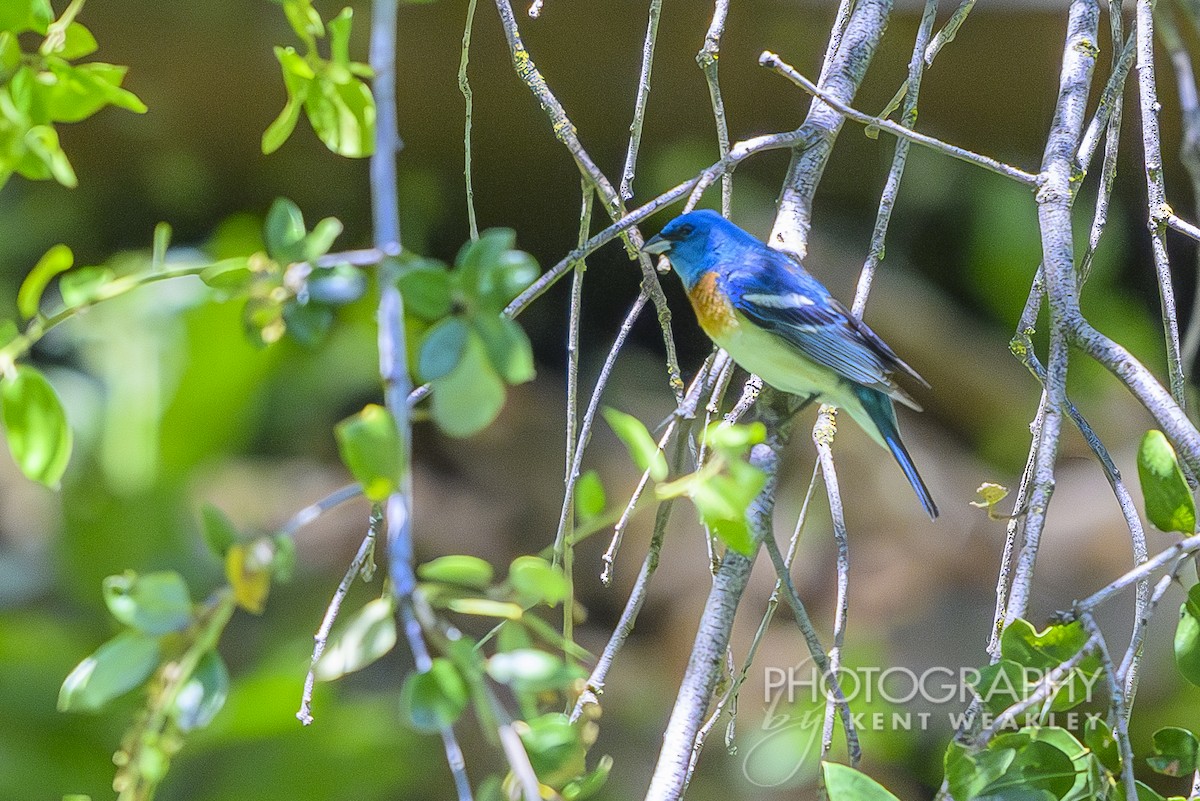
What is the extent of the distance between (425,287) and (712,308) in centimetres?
127

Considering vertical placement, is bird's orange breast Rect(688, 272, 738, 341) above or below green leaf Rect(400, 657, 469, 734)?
below

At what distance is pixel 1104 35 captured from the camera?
2.89 metres

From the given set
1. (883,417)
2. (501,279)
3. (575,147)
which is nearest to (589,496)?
(501,279)

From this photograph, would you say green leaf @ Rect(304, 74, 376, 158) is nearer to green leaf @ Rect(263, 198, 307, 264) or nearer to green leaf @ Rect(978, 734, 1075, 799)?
green leaf @ Rect(263, 198, 307, 264)

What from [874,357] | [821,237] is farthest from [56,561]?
[821,237]

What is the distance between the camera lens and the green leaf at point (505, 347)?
2.17ft

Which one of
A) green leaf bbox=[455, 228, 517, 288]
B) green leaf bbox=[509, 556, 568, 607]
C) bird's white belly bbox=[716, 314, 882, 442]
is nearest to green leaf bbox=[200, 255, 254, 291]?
green leaf bbox=[455, 228, 517, 288]

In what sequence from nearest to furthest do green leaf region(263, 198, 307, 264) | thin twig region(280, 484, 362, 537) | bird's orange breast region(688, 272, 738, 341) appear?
1. thin twig region(280, 484, 362, 537)
2. green leaf region(263, 198, 307, 264)
3. bird's orange breast region(688, 272, 738, 341)

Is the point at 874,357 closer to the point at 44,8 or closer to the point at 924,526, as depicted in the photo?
the point at 44,8

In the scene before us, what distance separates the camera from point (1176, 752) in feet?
3.26

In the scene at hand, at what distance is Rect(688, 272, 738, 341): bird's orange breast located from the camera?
71.2 inches

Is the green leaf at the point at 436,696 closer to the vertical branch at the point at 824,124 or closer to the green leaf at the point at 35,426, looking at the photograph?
the green leaf at the point at 35,426

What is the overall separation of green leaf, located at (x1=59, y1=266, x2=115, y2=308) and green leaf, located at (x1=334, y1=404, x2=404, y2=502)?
7.6 inches

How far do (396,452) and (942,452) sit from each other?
10.7 ft
